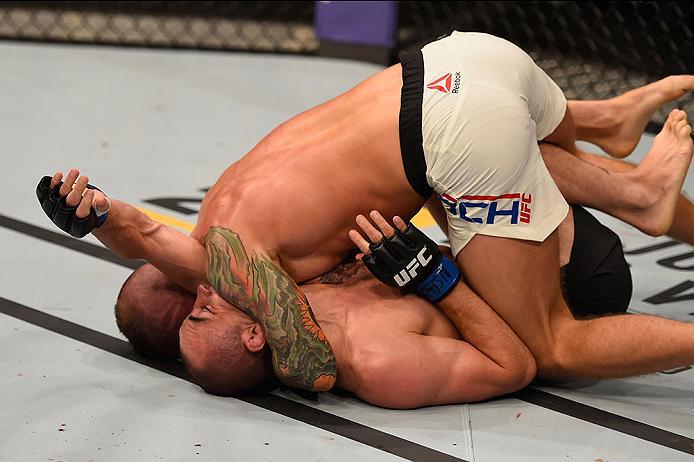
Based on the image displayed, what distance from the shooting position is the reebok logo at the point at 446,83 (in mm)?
2301

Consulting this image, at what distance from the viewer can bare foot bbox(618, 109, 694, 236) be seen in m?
2.62

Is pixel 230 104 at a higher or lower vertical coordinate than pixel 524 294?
lower

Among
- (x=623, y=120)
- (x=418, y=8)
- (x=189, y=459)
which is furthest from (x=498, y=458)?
(x=418, y=8)

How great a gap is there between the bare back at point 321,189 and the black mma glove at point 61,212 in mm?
297

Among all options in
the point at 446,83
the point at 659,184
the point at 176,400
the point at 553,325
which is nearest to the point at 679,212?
the point at 659,184

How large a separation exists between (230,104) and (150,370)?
94.9 inches

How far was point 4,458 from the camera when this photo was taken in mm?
2061

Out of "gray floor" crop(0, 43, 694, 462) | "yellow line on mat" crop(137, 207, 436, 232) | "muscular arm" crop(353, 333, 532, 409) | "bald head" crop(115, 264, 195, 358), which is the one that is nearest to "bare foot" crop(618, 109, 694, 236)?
"gray floor" crop(0, 43, 694, 462)

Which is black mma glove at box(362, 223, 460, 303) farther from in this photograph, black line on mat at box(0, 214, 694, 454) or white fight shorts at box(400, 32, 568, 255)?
black line on mat at box(0, 214, 694, 454)

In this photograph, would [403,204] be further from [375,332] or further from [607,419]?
[607,419]

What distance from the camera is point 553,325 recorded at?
240 centimetres

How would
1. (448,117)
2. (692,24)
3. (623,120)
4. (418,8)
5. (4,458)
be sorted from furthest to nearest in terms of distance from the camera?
(418,8) < (692,24) < (623,120) < (448,117) < (4,458)

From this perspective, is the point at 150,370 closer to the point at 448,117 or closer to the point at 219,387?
the point at 219,387

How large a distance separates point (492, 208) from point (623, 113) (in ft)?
2.39
